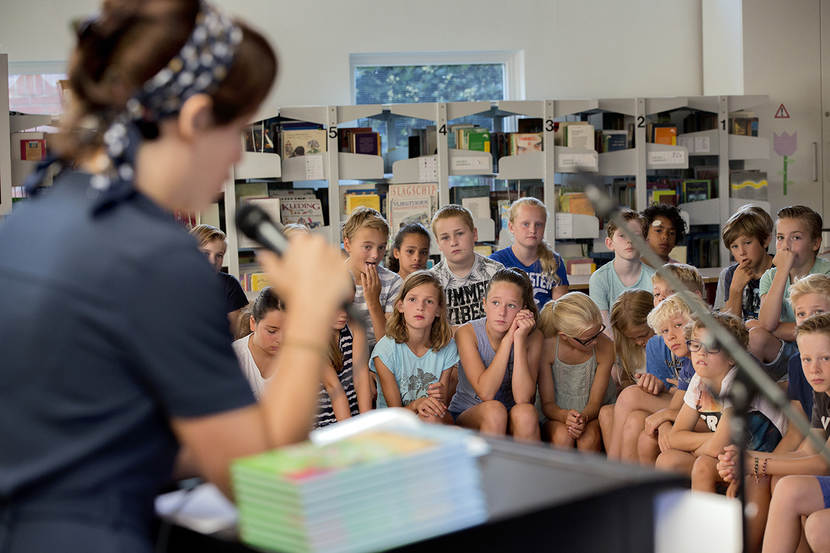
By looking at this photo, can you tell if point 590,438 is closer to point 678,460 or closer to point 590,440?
point 590,440

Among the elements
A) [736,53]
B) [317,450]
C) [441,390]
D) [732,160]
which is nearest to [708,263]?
[732,160]

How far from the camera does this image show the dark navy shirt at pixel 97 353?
0.74 m

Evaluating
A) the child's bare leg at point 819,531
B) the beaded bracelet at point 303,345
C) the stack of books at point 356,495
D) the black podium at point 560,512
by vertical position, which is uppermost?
the beaded bracelet at point 303,345

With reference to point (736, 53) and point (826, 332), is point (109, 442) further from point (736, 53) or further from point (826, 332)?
point (736, 53)

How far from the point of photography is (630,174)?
634 cm

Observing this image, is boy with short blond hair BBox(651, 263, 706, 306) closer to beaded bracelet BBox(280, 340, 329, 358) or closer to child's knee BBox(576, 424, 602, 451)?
child's knee BBox(576, 424, 602, 451)

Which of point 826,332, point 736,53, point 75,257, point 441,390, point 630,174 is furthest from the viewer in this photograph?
point 736,53

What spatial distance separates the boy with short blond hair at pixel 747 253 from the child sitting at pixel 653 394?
0.62 metres

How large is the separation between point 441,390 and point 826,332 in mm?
1367

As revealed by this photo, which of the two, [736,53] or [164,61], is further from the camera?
[736,53]

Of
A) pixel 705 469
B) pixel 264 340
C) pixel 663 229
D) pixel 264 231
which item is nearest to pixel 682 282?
pixel 705 469

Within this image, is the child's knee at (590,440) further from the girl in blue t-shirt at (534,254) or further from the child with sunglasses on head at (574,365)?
the girl in blue t-shirt at (534,254)

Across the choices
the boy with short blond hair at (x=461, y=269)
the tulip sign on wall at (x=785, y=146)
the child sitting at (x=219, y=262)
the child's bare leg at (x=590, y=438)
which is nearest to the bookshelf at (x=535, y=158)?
the tulip sign on wall at (x=785, y=146)

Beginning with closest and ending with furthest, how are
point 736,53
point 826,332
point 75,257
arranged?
1. point 75,257
2. point 826,332
3. point 736,53
